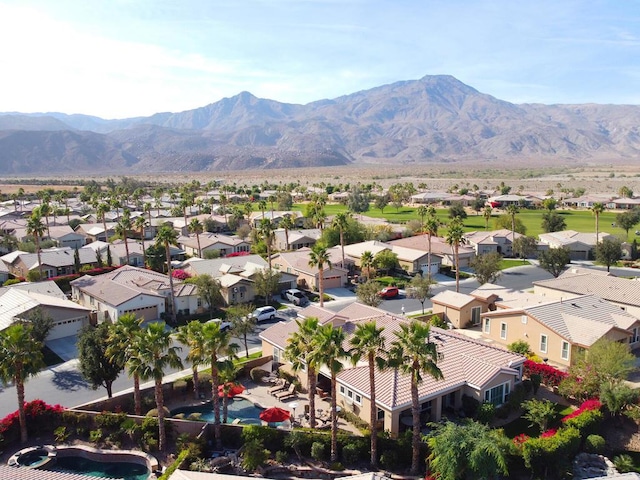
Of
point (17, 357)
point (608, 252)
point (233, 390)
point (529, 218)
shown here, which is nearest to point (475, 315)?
point (233, 390)

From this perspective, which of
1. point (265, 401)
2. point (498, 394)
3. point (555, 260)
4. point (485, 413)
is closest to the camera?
point (485, 413)

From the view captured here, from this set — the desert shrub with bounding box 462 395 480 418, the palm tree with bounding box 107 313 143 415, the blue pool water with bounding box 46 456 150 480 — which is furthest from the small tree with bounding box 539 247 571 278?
the blue pool water with bounding box 46 456 150 480

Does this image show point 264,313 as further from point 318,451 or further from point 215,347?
point 318,451

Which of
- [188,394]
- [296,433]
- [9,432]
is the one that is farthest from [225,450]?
[9,432]

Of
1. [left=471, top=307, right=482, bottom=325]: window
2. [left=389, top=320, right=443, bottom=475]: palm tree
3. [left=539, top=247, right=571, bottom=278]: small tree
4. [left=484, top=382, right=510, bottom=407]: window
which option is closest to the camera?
[left=389, top=320, right=443, bottom=475]: palm tree

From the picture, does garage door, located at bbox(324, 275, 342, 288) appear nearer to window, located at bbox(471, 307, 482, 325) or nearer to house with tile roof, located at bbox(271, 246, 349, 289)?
house with tile roof, located at bbox(271, 246, 349, 289)

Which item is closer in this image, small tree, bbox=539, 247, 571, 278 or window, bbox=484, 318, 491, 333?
window, bbox=484, 318, 491, 333
